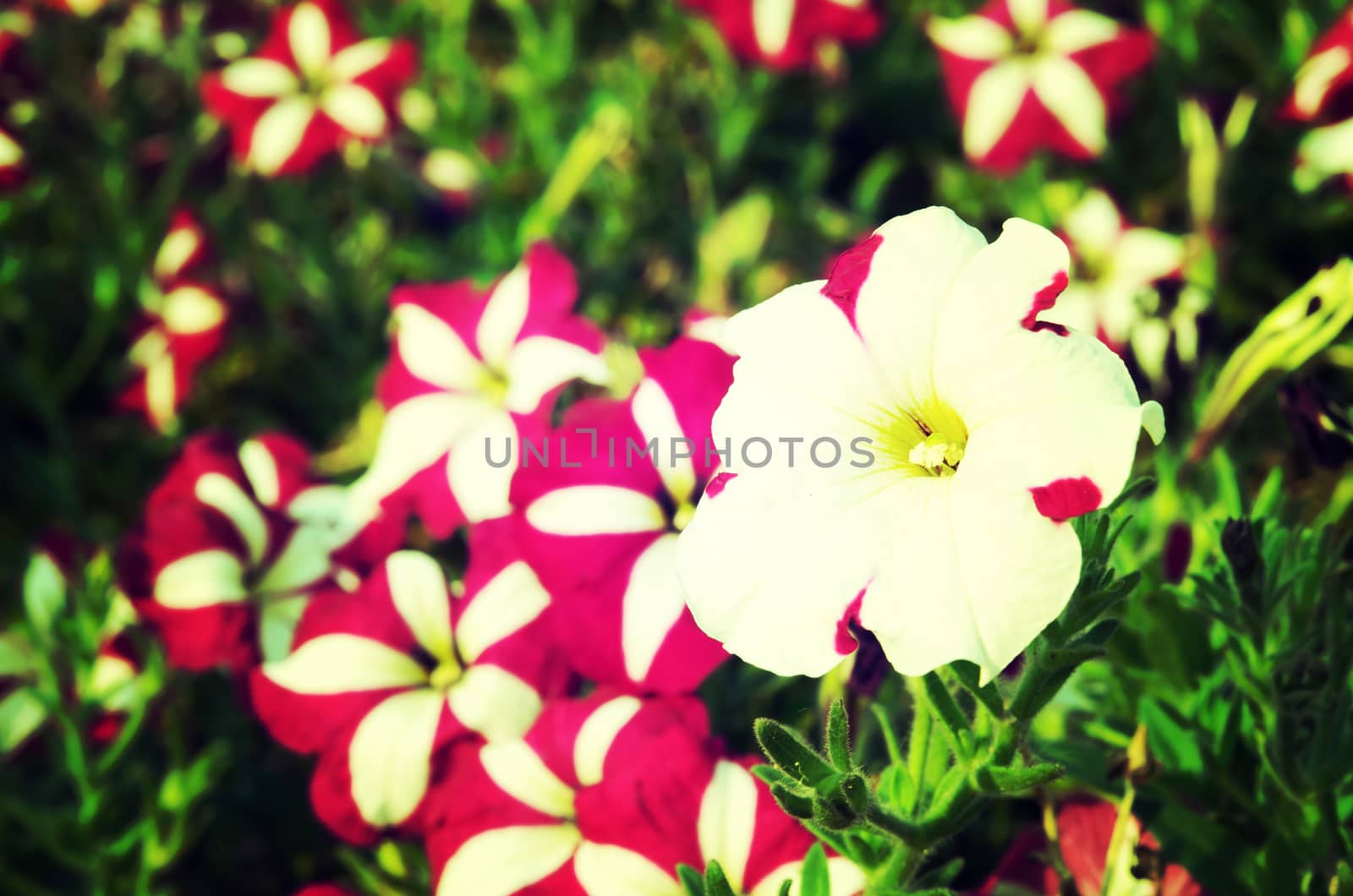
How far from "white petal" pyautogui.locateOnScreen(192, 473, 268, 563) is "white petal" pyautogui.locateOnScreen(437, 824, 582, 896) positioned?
1.18ft

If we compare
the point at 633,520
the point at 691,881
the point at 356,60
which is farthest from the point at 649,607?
the point at 356,60

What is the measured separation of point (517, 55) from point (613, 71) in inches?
12.3

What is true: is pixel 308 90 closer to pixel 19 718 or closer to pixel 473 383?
pixel 473 383

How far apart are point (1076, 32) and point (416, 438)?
1031mm

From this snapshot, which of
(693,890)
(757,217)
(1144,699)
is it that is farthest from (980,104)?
(693,890)

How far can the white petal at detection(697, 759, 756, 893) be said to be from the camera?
2.12 feet

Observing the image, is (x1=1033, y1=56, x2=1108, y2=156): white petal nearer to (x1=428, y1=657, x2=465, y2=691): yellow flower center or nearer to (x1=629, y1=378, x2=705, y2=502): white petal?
(x1=629, y1=378, x2=705, y2=502): white petal

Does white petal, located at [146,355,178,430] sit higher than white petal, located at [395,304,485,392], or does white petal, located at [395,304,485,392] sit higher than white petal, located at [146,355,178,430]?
white petal, located at [395,304,485,392]

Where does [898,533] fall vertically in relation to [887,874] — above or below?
above

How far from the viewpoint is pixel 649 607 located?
70 cm

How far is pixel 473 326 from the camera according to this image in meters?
0.99

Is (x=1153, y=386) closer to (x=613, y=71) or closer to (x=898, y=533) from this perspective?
(x=898, y=533)

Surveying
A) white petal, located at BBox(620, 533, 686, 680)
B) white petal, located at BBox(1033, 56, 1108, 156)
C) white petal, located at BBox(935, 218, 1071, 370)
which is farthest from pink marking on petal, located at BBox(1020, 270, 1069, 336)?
white petal, located at BBox(1033, 56, 1108, 156)

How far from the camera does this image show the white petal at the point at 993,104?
141 centimetres
